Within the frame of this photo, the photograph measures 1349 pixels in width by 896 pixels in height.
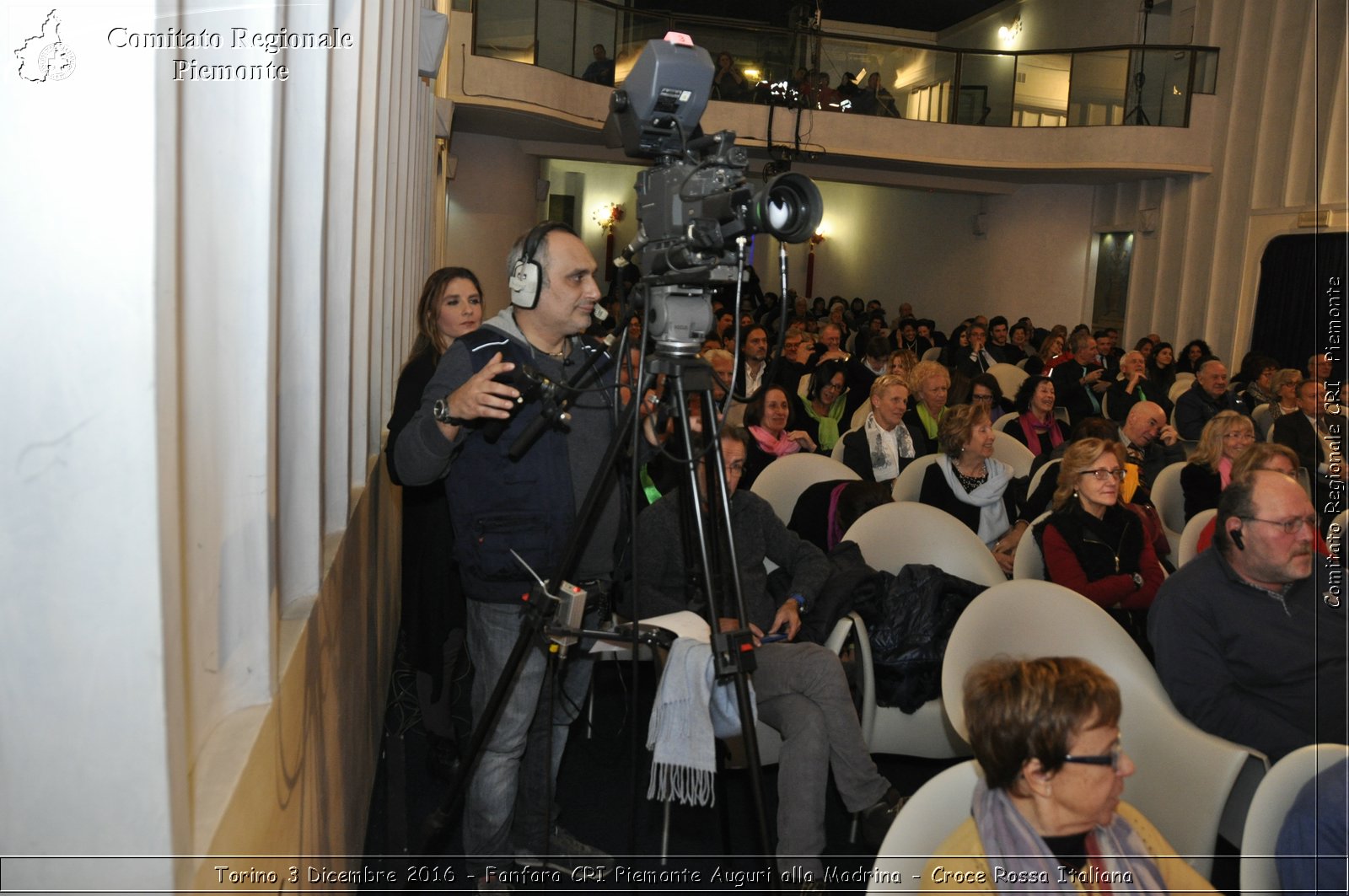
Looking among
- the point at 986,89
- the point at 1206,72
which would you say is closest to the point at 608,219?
the point at 986,89

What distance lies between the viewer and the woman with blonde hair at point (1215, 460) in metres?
4.20

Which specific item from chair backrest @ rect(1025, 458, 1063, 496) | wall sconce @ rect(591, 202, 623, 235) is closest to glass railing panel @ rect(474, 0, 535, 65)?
wall sconce @ rect(591, 202, 623, 235)

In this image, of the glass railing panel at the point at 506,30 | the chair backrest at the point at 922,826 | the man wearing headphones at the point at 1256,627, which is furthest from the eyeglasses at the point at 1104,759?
the glass railing panel at the point at 506,30

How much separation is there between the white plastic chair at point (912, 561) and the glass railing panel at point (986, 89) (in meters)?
10.6

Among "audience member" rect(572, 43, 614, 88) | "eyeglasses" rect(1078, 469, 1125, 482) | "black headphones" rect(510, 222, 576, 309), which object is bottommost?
"eyeglasses" rect(1078, 469, 1125, 482)

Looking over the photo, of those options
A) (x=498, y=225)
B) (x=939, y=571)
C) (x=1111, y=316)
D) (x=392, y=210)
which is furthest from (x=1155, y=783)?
Result: (x=1111, y=316)

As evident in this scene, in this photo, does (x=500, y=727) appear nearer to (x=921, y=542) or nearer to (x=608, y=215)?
(x=921, y=542)

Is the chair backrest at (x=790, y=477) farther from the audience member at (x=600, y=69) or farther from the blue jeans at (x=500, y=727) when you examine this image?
the audience member at (x=600, y=69)

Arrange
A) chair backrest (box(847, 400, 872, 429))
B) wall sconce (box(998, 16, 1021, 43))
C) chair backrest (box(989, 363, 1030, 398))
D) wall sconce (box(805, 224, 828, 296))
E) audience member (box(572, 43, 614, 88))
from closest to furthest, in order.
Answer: chair backrest (box(847, 400, 872, 429)), chair backrest (box(989, 363, 1030, 398)), audience member (box(572, 43, 614, 88)), wall sconce (box(998, 16, 1021, 43)), wall sconce (box(805, 224, 828, 296))

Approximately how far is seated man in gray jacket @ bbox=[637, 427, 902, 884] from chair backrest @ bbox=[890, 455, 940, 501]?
3.78 ft

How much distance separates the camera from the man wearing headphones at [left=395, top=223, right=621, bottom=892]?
6.73 ft

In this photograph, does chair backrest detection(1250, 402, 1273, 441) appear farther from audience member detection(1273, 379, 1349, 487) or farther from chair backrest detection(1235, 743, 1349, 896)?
chair backrest detection(1235, 743, 1349, 896)

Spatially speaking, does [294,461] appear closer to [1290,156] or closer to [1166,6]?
[1290,156]

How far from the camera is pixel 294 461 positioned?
1669 millimetres
